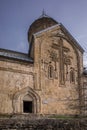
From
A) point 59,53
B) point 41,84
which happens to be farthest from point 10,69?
point 59,53

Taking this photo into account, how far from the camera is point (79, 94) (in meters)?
21.0

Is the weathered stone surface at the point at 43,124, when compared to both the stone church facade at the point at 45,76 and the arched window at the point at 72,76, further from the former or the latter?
the arched window at the point at 72,76

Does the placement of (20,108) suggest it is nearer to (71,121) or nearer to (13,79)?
(13,79)

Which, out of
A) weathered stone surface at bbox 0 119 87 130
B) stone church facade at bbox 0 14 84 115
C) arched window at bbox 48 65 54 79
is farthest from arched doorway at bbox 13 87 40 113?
weathered stone surface at bbox 0 119 87 130

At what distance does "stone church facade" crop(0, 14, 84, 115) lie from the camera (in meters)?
17.6

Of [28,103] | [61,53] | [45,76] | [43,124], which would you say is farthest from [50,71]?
[43,124]

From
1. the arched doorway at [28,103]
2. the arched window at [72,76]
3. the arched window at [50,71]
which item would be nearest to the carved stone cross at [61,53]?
the arched window at [50,71]

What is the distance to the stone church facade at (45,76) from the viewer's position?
1759cm

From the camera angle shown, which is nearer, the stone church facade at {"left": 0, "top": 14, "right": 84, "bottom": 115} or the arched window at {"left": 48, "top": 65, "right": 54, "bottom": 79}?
the stone church facade at {"left": 0, "top": 14, "right": 84, "bottom": 115}

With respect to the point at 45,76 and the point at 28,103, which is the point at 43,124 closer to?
the point at 28,103

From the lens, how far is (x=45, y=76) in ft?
63.7

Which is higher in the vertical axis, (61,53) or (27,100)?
(61,53)

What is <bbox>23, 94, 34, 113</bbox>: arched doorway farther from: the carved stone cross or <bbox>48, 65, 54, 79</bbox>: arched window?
the carved stone cross

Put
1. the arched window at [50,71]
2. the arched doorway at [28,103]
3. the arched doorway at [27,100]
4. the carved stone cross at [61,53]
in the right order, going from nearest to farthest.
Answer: the arched doorway at [27,100]
the arched doorway at [28,103]
the arched window at [50,71]
the carved stone cross at [61,53]
